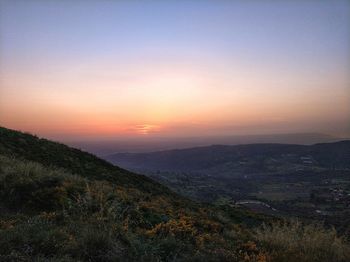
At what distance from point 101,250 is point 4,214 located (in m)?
3.97

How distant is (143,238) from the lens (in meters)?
7.63

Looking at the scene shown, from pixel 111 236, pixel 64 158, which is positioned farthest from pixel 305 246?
pixel 64 158

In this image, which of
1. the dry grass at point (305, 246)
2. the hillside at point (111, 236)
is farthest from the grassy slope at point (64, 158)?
the dry grass at point (305, 246)

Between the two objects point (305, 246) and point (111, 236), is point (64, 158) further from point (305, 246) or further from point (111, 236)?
point (305, 246)

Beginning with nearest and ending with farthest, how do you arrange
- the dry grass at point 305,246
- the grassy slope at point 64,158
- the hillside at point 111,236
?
the hillside at point 111,236
the dry grass at point 305,246
the grassy slope at point 64,158

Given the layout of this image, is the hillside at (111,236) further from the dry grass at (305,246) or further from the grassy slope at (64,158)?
the grassy slope at (64,158)

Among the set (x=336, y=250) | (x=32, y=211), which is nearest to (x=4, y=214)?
(x=32, y=211)

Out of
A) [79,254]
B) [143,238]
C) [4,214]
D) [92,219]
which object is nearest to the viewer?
[79,254]

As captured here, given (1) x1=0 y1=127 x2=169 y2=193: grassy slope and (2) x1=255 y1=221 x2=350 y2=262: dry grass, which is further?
(1) x1=0 y1=127 x2=169 y2=193: grassy slope

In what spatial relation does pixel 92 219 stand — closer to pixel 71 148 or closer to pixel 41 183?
pixel 41 183

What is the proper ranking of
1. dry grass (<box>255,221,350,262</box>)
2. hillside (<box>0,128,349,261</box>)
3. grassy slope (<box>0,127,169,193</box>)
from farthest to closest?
1. grassy slope (<box>0,127,169,193</box>)
2. dry grass (<box>255,221,350,262</box>)
3. hillside (<box>0,128,349,261</box>)

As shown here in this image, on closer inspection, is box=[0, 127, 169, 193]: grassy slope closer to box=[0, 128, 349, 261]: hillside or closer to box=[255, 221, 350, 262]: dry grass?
box=[0, 128, 349, 261]: hillside

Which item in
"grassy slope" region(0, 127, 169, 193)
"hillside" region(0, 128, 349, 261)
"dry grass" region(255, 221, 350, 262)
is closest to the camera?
"hillside" region(0, 128, 349, 261)

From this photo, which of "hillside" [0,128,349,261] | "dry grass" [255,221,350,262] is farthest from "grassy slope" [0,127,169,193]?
"dry grass" [255,221,350,262]
